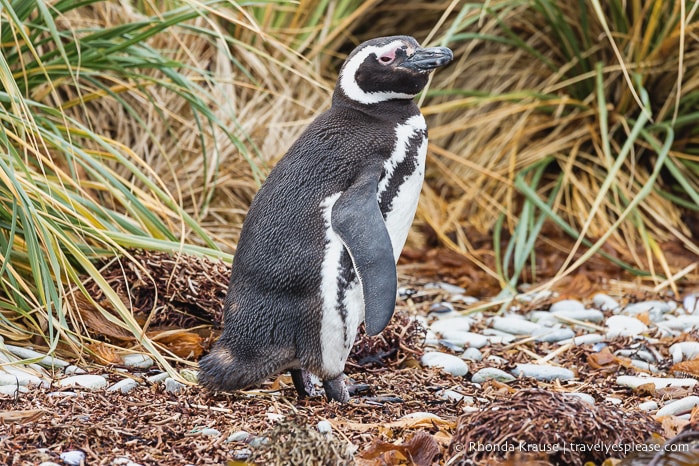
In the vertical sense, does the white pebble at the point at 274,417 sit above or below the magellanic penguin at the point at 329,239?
below

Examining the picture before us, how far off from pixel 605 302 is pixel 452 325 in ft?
2.65

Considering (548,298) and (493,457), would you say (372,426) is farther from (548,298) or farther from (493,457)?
(548,298)

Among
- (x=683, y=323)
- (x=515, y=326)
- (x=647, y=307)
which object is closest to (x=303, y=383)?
(x=515, y=326)

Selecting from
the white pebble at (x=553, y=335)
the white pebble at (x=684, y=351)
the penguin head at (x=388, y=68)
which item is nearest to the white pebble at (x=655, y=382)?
the white pebble at (x=684, y=351)

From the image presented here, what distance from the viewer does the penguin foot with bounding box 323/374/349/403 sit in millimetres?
2941

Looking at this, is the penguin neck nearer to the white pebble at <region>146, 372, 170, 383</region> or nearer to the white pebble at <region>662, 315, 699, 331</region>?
the white pebble at <region>146, 372, 170, 383</region>

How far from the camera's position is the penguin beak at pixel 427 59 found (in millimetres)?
2953

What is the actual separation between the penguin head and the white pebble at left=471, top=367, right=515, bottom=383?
1009 mm

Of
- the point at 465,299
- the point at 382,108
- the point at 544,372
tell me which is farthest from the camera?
the point at 465,299

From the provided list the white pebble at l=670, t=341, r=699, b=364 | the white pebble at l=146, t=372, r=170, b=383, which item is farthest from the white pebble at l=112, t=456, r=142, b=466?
the white pebble at l=670, t=341, r=699, b=364

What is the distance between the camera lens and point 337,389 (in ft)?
9.67

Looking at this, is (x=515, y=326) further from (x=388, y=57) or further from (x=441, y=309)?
(x=388, y=57)

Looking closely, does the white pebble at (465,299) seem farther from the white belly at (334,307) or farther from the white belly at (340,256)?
the white belly at (334,307)

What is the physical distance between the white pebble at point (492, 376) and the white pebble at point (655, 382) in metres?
0.37
